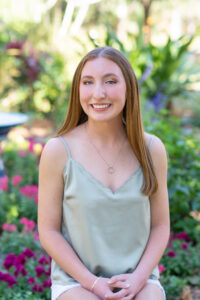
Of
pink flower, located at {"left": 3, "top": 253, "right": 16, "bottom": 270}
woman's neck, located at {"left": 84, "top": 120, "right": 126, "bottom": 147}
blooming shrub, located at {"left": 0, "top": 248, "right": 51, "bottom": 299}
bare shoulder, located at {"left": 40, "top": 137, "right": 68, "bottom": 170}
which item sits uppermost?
woman's neck, located at {"left": 84, "top": 120, "right": 126, "bottom": 147}

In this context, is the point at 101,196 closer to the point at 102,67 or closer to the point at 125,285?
the point at 125,285

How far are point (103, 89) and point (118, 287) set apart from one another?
0.75 meters

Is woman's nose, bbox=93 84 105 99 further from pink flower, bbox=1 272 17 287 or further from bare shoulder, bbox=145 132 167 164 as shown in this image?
pink flower, bbox=1 272 17 287

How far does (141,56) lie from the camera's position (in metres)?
7.37

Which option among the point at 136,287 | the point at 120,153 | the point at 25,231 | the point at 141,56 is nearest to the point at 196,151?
the point at 25,231

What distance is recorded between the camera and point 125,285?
162 centimetres

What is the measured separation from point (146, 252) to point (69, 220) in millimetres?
344

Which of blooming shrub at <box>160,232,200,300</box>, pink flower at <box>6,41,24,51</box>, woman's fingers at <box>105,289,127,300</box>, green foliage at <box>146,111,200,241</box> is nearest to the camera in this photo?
woman's fingers at <box>105,289,127,300</box>

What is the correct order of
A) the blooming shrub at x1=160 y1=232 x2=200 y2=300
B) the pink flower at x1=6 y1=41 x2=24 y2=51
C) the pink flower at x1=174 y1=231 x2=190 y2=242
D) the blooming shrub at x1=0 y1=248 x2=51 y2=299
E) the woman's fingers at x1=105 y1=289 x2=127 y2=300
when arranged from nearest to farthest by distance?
the woman's fingers at x1=105 y1=289 x2=127 y2=300, the blooming shrub at x1=0 y1=248 x2=51 y2=299, the blooming shrub at x1=160 y1=232 x2=200 y2=300, the pink flower at x1=174 y1=231 x2=190 y2=242, the pink flower at x1=6 y1=41 x2=24 y2=51

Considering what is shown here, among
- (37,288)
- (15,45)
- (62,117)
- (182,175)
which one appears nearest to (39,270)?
(37,288)

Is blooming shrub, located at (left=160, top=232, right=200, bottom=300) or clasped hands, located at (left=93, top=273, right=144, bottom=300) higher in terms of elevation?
clasped hands, located at (left=93, top=273, right=144, bottom=300)

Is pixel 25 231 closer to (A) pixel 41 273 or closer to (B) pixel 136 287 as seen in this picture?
(A) pixel 41 273

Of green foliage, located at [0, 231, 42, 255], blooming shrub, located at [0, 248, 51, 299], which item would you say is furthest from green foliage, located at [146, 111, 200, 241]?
blooming shrub, located at [0, 248, 51, 299]

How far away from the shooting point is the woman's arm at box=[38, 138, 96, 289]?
1.72m
